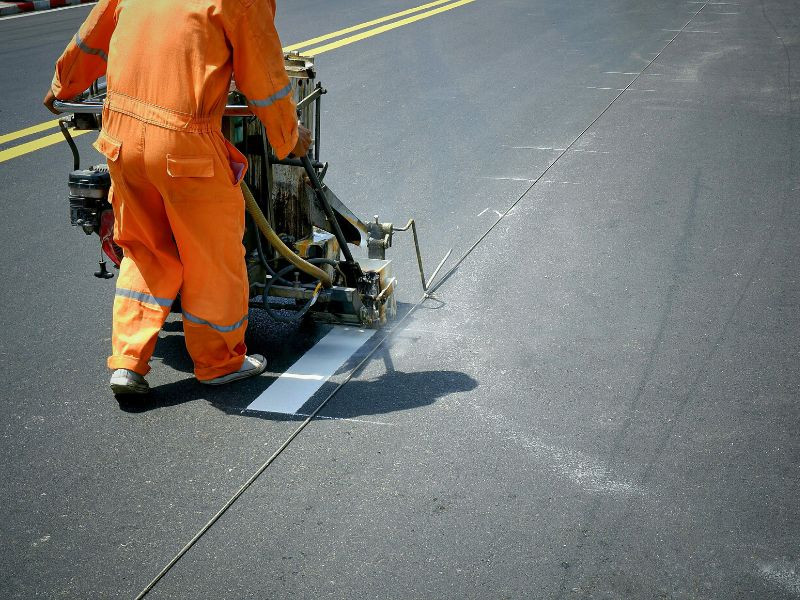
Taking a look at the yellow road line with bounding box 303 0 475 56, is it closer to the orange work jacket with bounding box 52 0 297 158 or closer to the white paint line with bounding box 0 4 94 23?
the white paint line with bounding box 0 4 94 23

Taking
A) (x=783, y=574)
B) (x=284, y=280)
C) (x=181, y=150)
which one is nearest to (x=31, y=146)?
(x=284, y=280)

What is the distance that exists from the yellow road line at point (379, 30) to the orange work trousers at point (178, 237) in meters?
7.22

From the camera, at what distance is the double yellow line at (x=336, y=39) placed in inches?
299

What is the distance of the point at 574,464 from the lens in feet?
12.0

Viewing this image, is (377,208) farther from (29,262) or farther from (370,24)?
(370,24)

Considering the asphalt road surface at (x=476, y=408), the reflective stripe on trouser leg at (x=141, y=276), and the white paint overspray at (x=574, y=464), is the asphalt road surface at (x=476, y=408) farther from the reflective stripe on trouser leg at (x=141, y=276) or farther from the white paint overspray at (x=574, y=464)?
the reflective stripe on trouser leg at (x=141, y=276)

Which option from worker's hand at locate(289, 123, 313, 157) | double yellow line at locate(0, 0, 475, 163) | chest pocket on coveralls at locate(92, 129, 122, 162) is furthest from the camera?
double yellow line at locate(0, 0, 475, 163)

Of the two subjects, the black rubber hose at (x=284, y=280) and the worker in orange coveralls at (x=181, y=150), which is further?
the black rubber hose at (x=284, y=280)

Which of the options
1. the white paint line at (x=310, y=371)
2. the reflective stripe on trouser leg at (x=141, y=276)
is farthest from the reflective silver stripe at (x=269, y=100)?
the white paint line at (x=310, y=371)

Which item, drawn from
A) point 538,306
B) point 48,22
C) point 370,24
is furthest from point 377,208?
point 48,22

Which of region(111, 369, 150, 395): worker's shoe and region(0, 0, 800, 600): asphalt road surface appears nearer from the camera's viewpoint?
region(0, 0, 800, 600): asphalt road surface

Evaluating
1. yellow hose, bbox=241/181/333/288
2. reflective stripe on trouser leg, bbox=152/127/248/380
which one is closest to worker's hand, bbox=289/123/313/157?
yellow hose, bbox=241/181/333/288

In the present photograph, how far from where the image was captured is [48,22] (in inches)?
513

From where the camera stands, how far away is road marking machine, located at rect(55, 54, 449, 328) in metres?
4.22
